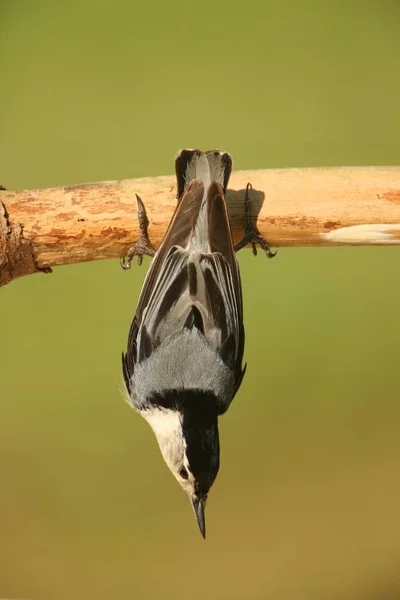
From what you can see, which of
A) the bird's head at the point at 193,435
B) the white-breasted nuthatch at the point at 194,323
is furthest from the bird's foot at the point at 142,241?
the bird's head at the point at 193,435

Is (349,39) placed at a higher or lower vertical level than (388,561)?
higher

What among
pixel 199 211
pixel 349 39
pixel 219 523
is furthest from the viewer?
pixel 349 39

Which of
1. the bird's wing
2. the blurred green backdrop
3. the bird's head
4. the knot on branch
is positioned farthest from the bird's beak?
the knot on branch

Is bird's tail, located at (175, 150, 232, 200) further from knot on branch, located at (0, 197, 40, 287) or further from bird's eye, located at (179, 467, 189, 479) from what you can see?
bird's eye, located at (179, 467, 189, 479)

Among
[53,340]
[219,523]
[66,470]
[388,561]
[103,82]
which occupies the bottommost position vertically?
[388,561]

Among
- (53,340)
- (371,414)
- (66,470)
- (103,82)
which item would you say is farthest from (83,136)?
(371,414)

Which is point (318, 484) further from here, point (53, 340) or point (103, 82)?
point (103, 82)

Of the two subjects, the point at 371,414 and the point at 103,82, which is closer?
the point at 371,414

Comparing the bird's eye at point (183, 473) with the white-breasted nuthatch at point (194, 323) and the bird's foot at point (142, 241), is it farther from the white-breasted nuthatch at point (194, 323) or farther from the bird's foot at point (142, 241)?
the bird's foot at point (142, 241)

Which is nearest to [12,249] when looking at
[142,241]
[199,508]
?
[142,241]
